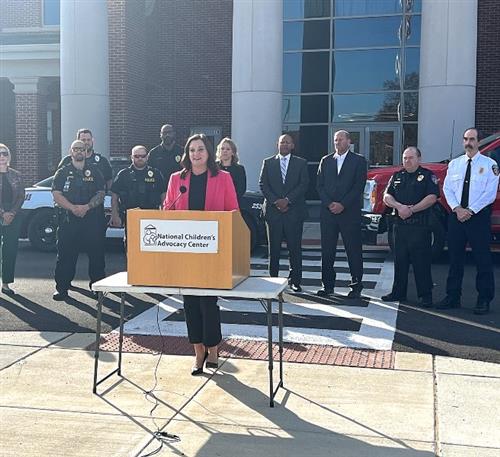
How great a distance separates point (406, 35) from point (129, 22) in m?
7.86

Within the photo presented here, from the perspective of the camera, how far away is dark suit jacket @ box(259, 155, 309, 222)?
8.74 meters

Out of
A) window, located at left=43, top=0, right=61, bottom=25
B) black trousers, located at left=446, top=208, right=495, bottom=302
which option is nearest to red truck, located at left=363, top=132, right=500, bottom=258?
black trousers, located at left=446, top=208, right=495, bottom=302

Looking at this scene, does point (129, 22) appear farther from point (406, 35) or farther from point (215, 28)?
point (406, 35)

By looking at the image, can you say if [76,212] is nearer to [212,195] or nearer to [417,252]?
Result: [212,195]

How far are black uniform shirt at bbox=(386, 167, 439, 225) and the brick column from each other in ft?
47.6

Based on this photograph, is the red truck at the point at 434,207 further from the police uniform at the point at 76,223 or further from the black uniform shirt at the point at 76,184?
the black uniform shirt at the point at 76,184

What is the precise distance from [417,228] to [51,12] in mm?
16926

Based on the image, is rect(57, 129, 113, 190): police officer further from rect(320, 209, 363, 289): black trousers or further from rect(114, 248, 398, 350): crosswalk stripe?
rect(320, 209, 363, 289): black trousers

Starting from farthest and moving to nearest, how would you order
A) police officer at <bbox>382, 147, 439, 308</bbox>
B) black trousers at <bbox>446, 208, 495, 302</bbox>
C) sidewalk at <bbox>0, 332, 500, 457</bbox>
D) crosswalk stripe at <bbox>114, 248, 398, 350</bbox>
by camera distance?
police officer at <bbox>382, 147, 439, 308</bbox>, black trousers at <bbox>446, 208, 495, 302</bbox>, crosswalk stripe at <bbox>114, 248, 398, 350</bbox>, sidewalk at <bbox>0, 332, 500, 457</bbox>

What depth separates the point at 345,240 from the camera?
8.55m

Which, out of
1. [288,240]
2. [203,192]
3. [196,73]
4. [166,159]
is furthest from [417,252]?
[196,73]

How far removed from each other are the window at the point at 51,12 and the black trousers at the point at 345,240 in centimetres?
1586

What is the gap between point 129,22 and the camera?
63.5ft

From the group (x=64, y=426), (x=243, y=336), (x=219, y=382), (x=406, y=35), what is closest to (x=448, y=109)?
(x=406, y=35)
